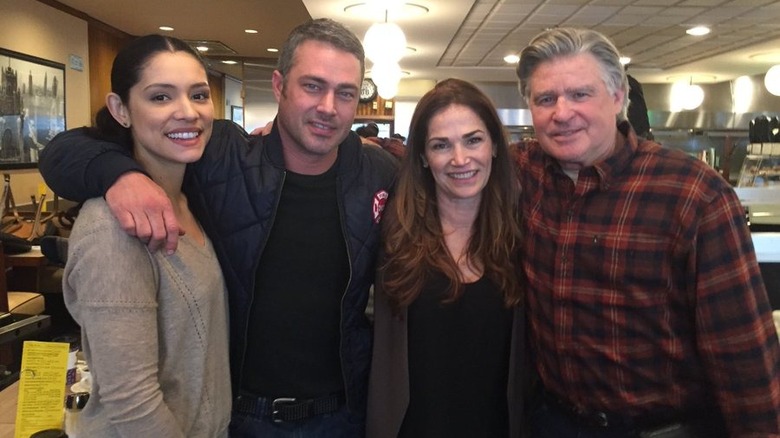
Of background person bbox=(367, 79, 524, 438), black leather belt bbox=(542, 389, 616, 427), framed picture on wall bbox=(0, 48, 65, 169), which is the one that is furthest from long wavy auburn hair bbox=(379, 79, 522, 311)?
framed picture on wall bbox=(0, 48, 65, 169)

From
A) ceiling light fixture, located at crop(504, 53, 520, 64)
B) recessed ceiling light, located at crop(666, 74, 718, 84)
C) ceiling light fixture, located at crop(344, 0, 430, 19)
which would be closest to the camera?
ceiling light fixture, located at crop(344, 0, 430, 19)

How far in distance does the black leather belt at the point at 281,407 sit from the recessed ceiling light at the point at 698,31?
19.1ft

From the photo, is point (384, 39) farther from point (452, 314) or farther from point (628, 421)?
point (628, 421)

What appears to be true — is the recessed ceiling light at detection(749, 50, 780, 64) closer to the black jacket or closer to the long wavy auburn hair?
the long wavy auburn hair

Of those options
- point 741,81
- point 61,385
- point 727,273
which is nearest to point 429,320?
point 727,273

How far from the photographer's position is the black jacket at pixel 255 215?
61.8 inches

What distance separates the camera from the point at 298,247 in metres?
1.61

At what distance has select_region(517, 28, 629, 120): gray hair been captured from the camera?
1.48 metres

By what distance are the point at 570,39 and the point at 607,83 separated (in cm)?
14

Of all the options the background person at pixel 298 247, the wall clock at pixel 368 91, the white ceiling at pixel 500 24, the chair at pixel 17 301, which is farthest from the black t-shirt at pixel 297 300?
the wall clock at pixel 368 91

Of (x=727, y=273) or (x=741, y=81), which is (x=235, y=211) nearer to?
(x=727, y=273)

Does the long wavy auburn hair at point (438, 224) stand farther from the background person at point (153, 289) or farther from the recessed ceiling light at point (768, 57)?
the recessed ceiling light at point (768, 57)

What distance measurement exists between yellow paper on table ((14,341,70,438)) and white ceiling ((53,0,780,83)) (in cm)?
414

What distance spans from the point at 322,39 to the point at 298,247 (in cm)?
54
